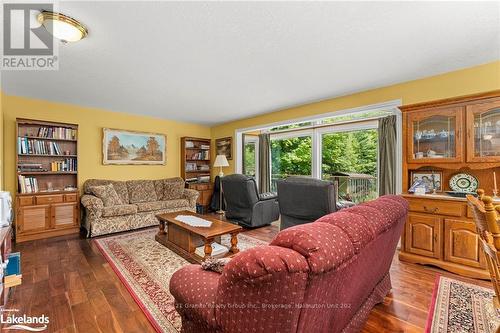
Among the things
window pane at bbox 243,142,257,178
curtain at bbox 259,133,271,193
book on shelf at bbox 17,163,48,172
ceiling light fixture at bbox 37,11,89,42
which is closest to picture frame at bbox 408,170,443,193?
curtain at bbox 259,133,271,193

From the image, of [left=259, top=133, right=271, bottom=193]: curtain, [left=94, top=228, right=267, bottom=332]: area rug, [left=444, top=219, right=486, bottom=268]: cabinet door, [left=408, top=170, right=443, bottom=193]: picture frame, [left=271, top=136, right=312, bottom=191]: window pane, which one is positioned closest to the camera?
[left=94, top=228, right=267, bottom=332]: area rug

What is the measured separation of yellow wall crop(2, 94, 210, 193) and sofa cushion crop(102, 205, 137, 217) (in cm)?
118

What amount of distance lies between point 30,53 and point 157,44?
1.45 m

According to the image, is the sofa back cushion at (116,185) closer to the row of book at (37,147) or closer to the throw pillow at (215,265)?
the row of book at (37,147)

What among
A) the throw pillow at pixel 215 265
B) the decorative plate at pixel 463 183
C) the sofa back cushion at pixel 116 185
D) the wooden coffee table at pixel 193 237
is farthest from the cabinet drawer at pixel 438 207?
the sofa back cushion at pixel 116 185

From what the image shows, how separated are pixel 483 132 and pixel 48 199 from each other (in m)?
6.11

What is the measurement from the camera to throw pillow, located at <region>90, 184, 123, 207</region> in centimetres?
417

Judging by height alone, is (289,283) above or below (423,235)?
above

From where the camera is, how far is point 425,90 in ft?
10.2

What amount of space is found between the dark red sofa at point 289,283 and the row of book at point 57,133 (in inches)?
165

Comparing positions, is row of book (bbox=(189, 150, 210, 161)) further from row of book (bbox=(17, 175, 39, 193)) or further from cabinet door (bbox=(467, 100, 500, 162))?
cabinet door (bbox=(467, 100, 500, 162))

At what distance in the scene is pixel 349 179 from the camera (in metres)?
5.04

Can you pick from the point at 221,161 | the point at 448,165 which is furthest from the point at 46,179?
the point at 448,165
